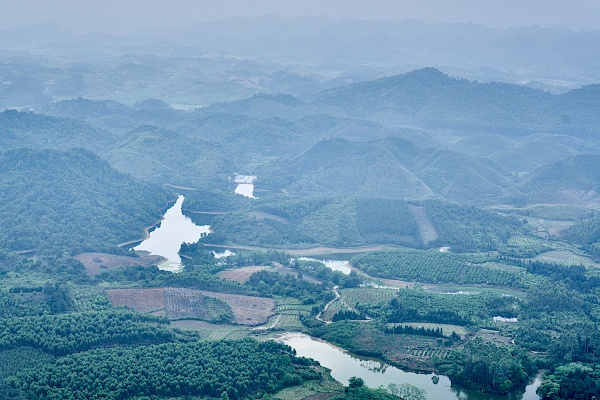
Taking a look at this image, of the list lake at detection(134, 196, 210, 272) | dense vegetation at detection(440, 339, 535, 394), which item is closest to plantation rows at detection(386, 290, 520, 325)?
dense vegetation at detection(440, 339, 535, 394)

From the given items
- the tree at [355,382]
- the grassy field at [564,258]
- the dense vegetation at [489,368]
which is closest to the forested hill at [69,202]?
the tree at [355,382]

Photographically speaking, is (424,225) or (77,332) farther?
(424,225)

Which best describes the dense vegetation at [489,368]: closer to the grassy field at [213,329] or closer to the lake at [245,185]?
the grassy field at [213,329]

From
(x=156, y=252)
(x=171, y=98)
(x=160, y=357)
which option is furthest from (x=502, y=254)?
(x=171, y=98)

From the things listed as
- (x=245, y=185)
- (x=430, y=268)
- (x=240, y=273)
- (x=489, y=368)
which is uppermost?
(x=489, y=368)

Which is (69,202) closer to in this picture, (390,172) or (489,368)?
(390,172)

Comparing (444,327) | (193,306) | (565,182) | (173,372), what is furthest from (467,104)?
(173,372)
